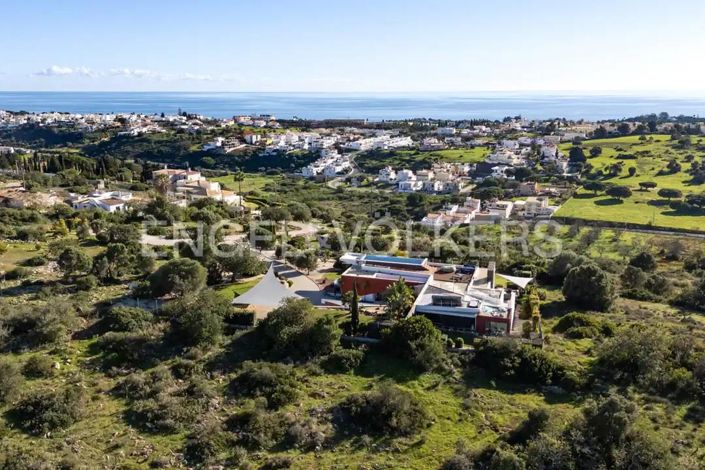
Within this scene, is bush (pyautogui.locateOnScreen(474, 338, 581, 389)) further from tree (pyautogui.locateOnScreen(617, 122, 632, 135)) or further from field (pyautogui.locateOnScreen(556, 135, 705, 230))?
tree (pyautogui.locateOnScreen(617, 122, 632, 135))

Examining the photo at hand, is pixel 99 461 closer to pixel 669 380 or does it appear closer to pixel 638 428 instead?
pixel 638 428

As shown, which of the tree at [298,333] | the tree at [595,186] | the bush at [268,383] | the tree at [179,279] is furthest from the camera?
the tree at [595,186]

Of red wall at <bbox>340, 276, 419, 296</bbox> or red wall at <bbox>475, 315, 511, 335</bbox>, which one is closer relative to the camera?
red wall at <bbox>475, 315, 511, 335</bbox>

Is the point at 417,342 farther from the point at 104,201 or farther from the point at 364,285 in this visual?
the point at 104,201

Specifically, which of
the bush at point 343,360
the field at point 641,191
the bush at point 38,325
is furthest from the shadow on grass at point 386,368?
the field at point 641,191

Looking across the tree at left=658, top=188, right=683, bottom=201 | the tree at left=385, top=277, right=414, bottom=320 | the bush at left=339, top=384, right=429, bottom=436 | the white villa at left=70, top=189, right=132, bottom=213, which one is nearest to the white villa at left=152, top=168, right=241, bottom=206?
the white villa at left=70, top=189, right=132, bottom=213

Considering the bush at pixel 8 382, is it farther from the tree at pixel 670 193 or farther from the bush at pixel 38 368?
the tree at pixel 670 193
